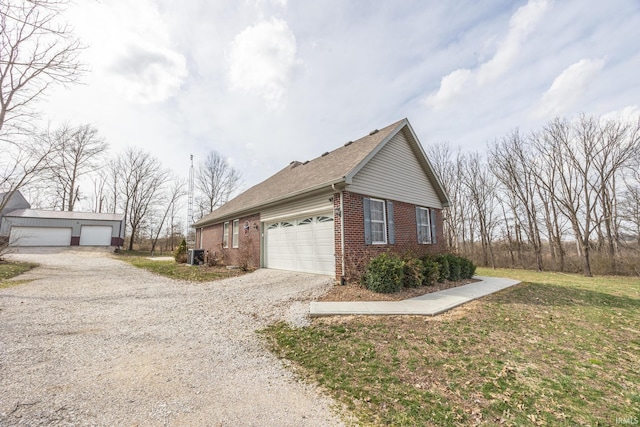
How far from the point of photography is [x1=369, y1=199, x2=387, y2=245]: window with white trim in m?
9.20

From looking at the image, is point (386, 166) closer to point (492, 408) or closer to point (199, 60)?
point (199, 60)

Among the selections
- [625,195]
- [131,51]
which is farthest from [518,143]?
[131,51]

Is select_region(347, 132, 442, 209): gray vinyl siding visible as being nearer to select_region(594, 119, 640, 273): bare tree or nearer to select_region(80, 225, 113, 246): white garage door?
select_region(594, 119, 640, 273): bare tree

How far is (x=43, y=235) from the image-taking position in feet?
89.1

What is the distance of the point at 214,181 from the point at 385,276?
101ft

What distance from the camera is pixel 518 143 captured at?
1934cm

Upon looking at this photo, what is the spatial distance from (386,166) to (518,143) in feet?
51.8

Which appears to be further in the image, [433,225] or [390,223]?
[433,225]

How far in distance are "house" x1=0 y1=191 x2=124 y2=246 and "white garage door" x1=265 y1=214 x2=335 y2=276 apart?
2874 cm

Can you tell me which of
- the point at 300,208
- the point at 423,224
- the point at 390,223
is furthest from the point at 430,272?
the point at 300,208

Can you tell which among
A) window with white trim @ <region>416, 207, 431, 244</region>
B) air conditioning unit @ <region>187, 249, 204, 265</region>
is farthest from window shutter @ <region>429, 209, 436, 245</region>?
air conditioning unit @ <region>187, 249, 204, 265</region>

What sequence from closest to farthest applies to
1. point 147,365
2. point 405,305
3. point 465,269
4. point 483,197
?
point 147,365 < point 405,305 < point 465,269 < point 483,197

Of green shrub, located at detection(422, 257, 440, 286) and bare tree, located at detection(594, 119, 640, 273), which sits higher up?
bare tree, located at detection(594, 119, 640, 273)

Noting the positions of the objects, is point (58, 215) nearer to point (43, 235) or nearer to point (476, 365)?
point (43, 235)
